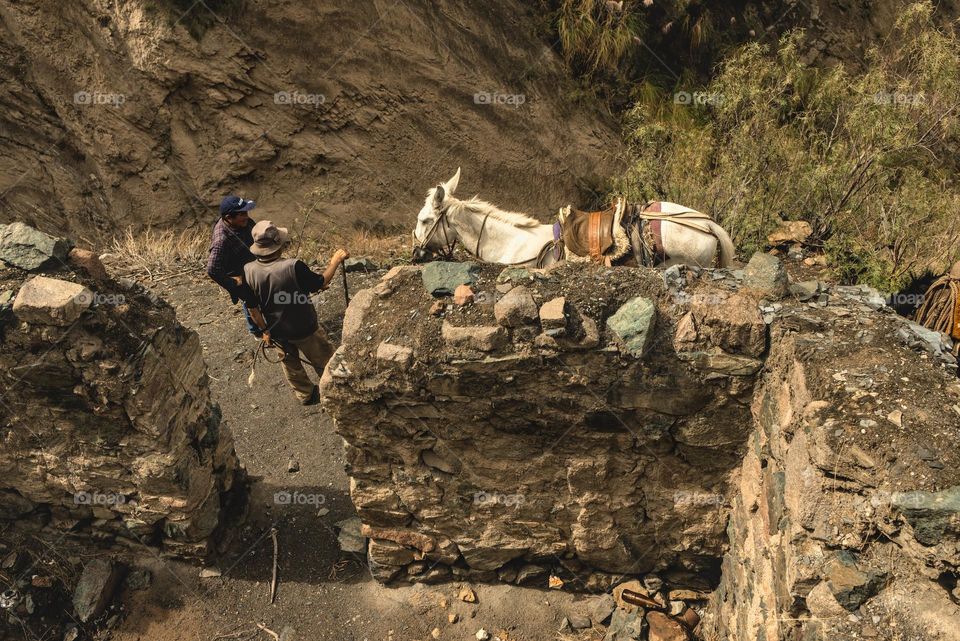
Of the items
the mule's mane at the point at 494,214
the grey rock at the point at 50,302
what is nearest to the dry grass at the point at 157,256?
the mule's mane at the point at 494,214

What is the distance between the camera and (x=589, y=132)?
10352 millimetres

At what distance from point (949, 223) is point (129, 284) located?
8.32m

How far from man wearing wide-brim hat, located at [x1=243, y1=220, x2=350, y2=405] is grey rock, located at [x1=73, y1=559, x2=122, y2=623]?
220cm

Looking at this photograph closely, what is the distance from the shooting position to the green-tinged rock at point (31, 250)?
424 centimetres

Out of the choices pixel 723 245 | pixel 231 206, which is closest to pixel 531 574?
pixel 723 245

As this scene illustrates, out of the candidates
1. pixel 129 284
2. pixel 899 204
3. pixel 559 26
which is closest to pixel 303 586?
pixel 129 284

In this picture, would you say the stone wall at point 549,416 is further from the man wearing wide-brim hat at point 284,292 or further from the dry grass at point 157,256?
the dry grass at point 157,256

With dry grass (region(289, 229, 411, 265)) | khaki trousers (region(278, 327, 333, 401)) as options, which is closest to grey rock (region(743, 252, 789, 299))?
khaki trousers (region(278, 327, 333, 401))

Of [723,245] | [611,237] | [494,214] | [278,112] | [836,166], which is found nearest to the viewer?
[611,237]

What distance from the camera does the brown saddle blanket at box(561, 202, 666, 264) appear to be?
5973 mm

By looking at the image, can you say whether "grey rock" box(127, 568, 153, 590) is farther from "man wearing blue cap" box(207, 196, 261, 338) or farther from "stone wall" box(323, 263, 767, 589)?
"man wearing blue cap" box(207, 196, 261, 338)

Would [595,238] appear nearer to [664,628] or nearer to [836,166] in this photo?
[664,628]

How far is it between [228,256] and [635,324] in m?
3.91

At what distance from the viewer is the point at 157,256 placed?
9000 mm
